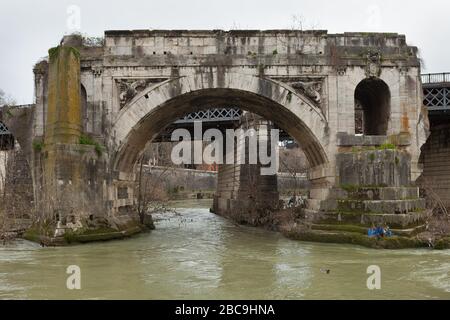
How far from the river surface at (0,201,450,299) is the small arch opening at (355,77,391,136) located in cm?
533

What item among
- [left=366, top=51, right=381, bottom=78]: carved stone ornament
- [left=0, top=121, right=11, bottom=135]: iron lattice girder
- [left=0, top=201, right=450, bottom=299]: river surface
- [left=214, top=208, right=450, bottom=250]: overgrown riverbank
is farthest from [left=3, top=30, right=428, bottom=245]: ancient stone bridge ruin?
[left=0, top=121, right=11, bottom=135]: iron lattice girder

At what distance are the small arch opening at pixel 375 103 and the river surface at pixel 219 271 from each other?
533cm

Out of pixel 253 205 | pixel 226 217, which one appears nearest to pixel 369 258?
pixel 253 205

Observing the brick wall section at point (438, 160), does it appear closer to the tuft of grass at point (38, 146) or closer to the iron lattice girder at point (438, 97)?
the iron lattice girder at point (438, 97)

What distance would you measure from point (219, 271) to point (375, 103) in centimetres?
1026

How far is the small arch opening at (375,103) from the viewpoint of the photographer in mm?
16058

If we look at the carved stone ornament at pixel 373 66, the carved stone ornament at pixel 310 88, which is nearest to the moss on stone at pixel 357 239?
the carved stone ornament at pixel 310 88

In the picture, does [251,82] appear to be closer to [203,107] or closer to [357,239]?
[203,107]

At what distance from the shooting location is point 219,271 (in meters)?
9.96

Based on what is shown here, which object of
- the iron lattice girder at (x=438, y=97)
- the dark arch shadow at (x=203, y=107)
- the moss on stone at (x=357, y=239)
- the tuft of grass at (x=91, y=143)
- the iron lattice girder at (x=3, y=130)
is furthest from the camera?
the iron lattice girder at (x=3, y=130)
